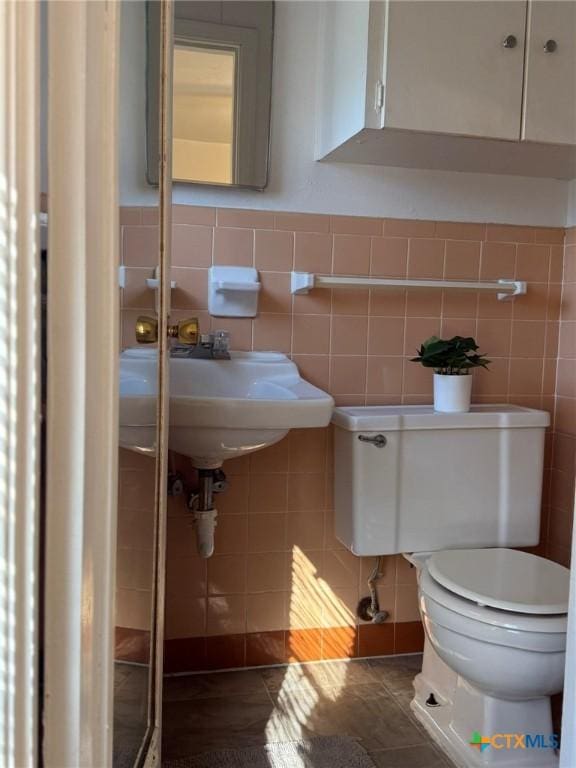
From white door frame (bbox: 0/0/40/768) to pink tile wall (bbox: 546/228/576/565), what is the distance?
1.75 meters

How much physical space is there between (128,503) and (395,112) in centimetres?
114

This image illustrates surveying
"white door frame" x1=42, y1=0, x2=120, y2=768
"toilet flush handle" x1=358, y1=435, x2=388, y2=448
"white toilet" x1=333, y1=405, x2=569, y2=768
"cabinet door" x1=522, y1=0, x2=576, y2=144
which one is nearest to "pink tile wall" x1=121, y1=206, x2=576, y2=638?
"white toilet" x1=333, y1=405, x2=569, y2=768

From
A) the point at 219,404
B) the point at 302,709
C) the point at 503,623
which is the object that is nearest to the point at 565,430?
the point at 503,623

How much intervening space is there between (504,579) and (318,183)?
114cm

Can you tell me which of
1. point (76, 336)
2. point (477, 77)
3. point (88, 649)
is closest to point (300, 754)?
point (88, 649)

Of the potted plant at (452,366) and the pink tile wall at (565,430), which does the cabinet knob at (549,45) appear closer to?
→ the pink tile wall at (565,430)

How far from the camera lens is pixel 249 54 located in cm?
177

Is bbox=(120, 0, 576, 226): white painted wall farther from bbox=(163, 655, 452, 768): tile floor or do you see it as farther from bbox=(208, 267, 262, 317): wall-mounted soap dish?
bbox=(163, 655, 452, 768): tile floor

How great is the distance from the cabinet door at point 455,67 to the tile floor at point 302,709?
1.47 m

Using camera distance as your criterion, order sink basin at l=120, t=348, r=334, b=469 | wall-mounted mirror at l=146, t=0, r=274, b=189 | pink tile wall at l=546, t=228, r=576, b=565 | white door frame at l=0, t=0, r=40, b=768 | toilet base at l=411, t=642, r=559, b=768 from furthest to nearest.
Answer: pink tile wall at l=546, t=228, r=576, b=565 < wall-mounted mirror at l=146, t=0, r=274, b=189 < toilet base at l=411, t=642, r=559, b=768 < sink basin at l=120, t=348, r=334, b=469 < white door frame at l=0, t=0, r=40, b=768

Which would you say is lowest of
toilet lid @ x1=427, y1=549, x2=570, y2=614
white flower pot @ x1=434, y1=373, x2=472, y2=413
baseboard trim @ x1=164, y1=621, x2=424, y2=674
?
Answer: baseboard trim @ x1=164, y1=621, x2=424, y2=674

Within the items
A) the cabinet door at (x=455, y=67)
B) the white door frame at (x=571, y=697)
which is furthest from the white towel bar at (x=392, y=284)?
the white door frame at (x=571, y=697)

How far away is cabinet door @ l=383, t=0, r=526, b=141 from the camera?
1555 mm

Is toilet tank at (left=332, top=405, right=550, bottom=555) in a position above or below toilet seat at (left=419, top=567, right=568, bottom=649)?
above
